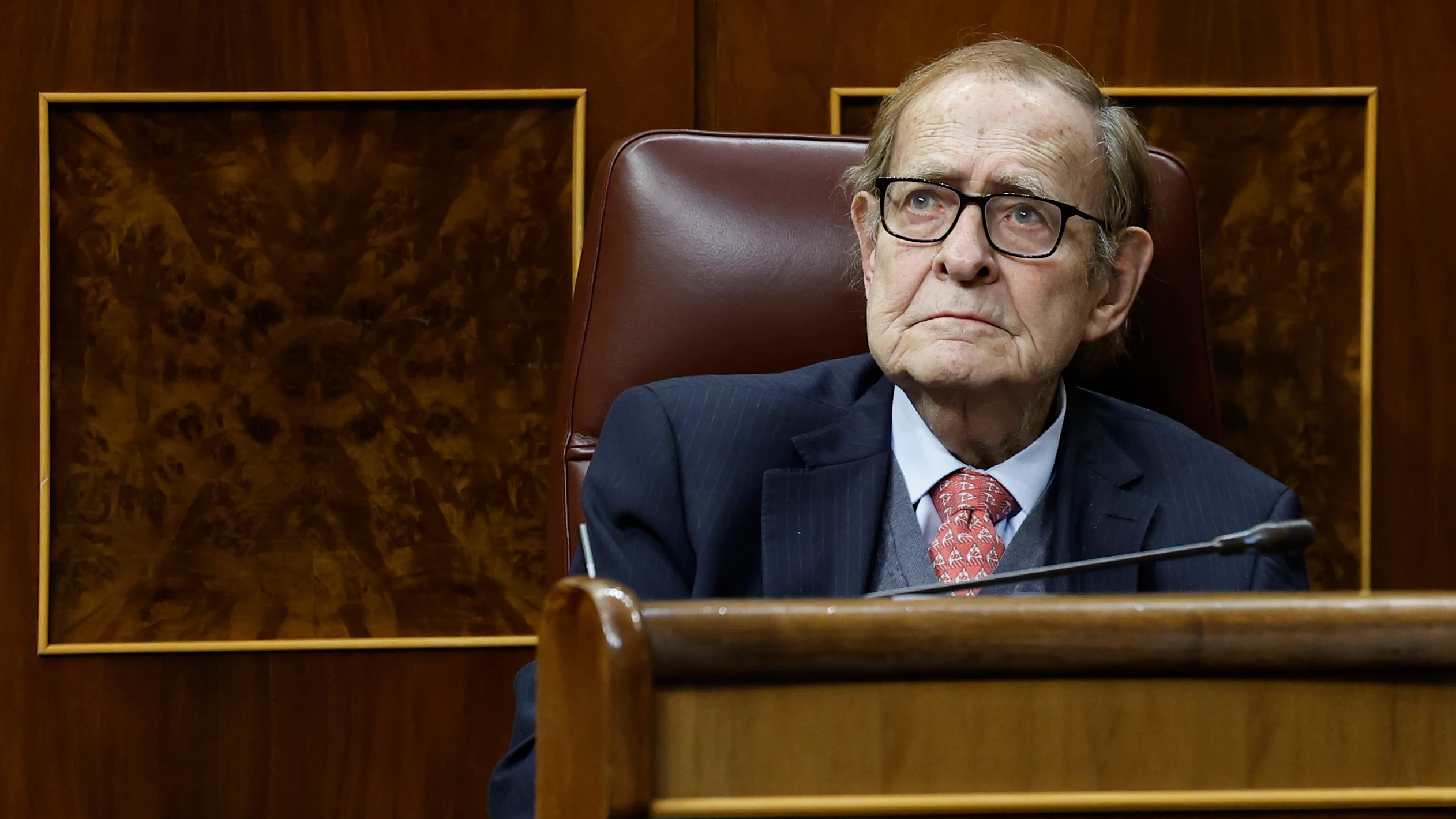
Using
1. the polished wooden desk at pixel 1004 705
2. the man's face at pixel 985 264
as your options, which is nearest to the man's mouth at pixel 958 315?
the man's face at pixel 985 264

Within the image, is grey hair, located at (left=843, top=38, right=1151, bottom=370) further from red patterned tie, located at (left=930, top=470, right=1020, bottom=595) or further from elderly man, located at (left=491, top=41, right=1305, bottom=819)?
red patterned tie, located at (left=930, top=470, right=1020, bottom=595)

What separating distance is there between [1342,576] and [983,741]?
1.31 meters

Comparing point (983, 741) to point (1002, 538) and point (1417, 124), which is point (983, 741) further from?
point (1417, 124)

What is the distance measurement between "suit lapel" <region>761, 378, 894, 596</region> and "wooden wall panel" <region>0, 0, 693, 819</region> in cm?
62

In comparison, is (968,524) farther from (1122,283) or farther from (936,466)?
(1122,283)

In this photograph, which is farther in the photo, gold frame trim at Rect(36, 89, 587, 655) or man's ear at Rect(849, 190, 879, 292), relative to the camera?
gold frame trim at Rect(36, 89, 587, 655)

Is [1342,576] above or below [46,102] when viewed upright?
below

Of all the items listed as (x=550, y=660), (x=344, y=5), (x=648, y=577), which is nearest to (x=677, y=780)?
(x=550, y=660)

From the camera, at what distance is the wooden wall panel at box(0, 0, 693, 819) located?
1573 millimetres

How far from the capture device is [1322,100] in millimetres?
1640

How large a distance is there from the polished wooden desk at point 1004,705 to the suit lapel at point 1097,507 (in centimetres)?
58

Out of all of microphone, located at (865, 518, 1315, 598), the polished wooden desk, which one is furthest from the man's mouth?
the polished wooden desk

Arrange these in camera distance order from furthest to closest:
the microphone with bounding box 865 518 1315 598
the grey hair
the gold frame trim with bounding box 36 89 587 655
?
1. the gold frame trim with bounding box 36 89 587 655
2. the grey hair
3. the microphone with bounding box 865 518 1315 598

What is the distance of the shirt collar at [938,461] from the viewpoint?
3.91 feet
